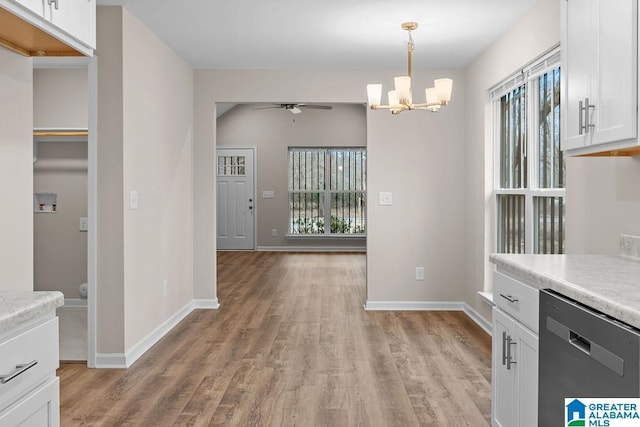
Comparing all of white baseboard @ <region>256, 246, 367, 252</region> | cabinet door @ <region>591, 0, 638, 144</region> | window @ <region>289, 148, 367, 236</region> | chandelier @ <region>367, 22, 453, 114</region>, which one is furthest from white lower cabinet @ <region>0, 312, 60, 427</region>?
window @ <region>289, 148, 367, 236</region>

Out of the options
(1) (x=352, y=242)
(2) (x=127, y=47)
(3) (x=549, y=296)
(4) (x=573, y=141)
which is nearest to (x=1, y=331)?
(3) (x=549, y=296)

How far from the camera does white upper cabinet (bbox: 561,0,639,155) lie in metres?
1.91

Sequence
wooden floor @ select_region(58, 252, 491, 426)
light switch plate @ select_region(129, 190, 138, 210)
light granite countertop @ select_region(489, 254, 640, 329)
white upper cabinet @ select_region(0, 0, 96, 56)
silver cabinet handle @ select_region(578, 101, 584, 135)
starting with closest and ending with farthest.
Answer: light granite countertop @ select_region(489, 254, 640, 329) < white upper cabinet @ select_region(0, 0, 96, 56) < silver cabinet handle @ select_region(578, 101, 584, 135) < wooden floor @ select_region(58, 252, 491, 426) < light switch plate @ select_region(129, 190, 138, 210)

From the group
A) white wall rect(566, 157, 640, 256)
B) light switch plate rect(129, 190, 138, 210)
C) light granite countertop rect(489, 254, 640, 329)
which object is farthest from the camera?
light switch plate rect(129, 190, 138, 210)

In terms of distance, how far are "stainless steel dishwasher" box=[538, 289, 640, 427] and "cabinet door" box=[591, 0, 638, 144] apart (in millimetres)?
711

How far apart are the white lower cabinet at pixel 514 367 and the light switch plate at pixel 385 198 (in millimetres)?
3014

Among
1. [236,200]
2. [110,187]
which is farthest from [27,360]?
[236,200]

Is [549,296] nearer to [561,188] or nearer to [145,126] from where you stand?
[561,188]

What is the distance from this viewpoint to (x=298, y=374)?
3420 mm

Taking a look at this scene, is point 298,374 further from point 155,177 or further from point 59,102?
point 59,102

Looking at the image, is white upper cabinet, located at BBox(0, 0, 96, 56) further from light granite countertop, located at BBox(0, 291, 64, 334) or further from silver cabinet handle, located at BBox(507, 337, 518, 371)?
silver cabinet handle, located at BBox(507, 337, 518, 371)

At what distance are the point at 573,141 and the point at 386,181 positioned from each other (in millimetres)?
3066

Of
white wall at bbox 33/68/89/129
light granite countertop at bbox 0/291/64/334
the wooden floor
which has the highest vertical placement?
white wall at bbox 33/68/89/129

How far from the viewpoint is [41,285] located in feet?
17.7
